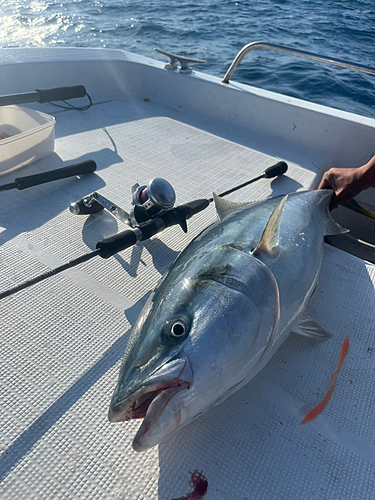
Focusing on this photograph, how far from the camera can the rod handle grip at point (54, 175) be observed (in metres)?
2.36

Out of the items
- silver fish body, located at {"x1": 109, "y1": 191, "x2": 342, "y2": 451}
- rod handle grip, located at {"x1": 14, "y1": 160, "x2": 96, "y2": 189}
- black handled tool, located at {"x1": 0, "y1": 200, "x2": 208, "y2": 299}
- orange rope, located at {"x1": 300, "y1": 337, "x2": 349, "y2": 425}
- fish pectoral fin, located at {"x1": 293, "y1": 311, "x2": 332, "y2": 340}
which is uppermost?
silver fish body, located at {"x1": 109, "y1": 191, "x2": 342, "y2": 451}

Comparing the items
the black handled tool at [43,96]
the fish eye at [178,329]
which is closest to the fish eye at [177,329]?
the fish eye at [178,329]

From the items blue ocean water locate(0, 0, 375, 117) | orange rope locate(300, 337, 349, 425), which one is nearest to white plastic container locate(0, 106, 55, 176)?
orange rope locate(300, 337, 349, 425)

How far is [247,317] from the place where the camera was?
118 centimetres

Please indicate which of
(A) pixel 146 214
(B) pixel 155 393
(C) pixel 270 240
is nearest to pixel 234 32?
(A) pixel 146 214

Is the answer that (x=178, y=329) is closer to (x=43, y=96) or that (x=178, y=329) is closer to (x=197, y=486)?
(x=197, y=486)

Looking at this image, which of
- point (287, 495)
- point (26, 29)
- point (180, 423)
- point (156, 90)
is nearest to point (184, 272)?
point (180, 423)

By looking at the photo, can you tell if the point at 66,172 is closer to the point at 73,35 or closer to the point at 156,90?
the point at 156,90

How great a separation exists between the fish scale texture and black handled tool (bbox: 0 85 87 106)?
0.89 m

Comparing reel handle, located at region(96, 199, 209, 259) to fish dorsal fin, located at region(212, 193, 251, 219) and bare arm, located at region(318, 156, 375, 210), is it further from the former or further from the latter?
bare arm, located at region(318, 156, 375, 210)

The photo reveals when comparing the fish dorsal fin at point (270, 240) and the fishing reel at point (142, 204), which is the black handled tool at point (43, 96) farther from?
the fish dorsal fin at point (270, 240)

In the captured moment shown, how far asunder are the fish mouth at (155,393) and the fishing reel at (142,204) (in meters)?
1.07

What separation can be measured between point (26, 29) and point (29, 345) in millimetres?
13650

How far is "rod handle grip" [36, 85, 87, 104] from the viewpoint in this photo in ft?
10.5
